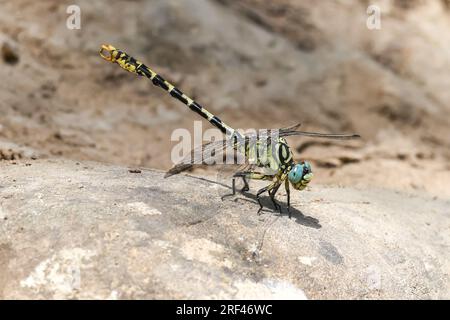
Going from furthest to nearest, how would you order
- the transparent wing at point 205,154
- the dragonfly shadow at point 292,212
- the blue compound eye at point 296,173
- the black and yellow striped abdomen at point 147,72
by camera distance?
the black and yellow striped abdomen at point 147,72 → the transparent wing at point 205,154 → the blue compound eye at point 296,173 → the dragonfly shadow at point 292,212

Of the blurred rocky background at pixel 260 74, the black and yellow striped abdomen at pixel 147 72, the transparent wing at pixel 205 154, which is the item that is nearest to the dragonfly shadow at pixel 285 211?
the transparent wing at pixel 205 154

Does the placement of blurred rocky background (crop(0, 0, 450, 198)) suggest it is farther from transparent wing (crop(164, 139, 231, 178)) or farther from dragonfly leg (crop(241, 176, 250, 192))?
dragonfly leg (crop(241, 176, 250, 192))

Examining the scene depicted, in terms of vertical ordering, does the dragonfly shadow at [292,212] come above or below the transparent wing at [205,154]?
below

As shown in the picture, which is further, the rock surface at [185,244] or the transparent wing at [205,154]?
the transparent wing at [205,154]

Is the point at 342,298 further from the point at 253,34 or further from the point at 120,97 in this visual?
the point at 253,34

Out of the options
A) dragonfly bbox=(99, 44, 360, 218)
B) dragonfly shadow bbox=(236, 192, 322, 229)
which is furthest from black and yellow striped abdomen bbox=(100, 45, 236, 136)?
dragonfly shadow bbox=(236, 192, 322, 229)

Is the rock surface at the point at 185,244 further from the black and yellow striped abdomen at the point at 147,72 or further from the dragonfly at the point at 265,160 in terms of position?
the black and yellow striped abdomen at the point at 147,72

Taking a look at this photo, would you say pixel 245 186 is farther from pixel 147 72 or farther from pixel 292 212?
pixel 147 72

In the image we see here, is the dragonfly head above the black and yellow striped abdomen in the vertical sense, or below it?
below
